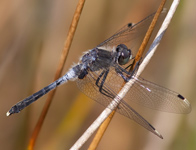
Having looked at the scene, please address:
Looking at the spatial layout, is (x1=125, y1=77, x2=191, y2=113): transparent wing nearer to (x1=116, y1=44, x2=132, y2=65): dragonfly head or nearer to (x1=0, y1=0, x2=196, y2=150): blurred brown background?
(x1=116, y1=44, x2=132, y2=65): dragonfly head

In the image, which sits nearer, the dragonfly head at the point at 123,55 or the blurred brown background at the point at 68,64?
the dragonfly head at the point at 123,55

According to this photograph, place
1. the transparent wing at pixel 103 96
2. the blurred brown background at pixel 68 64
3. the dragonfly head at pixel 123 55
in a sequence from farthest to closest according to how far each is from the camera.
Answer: the blurred brown background at pixel 68 64, the dragonfly head at pixel 123 55, the transparent wing at pixel 103 96

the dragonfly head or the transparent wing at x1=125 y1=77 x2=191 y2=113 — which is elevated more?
the dragonfly head

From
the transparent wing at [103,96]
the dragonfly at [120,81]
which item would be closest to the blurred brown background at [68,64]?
the dragonfly at [120,81]

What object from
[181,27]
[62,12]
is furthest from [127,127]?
[62,12]

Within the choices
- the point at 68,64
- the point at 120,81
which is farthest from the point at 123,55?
the point at 68,64

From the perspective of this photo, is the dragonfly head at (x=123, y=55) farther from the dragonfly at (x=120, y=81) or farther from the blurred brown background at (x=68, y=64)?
the blurred brown background at (x=68, y=64)

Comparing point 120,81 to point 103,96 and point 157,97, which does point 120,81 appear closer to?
point 103,96

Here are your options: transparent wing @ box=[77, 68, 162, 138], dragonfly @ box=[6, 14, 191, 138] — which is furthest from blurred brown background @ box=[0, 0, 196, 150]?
transparent wing @ box=[77, 68, 162, 138]
